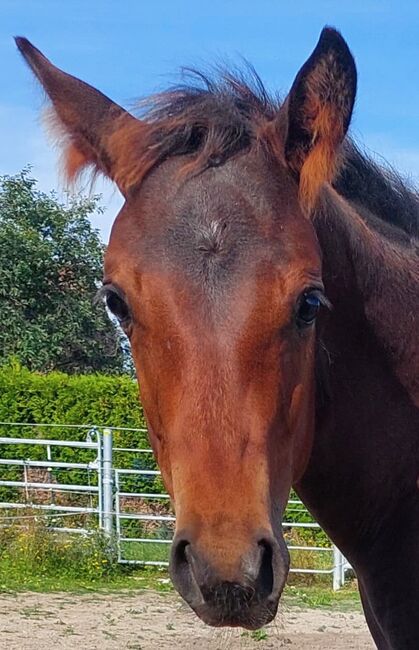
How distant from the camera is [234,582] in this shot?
2.05 metres

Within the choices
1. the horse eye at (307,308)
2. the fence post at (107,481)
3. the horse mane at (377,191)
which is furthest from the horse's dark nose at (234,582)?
the fence post at (107,481)

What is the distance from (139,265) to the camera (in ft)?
8.16

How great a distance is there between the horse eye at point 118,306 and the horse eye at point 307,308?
1.58 ft

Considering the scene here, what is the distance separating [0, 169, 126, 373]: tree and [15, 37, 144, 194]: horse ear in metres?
23.0

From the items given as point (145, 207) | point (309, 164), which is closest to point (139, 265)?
point (145, 207)

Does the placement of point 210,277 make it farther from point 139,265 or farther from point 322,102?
point 322,102

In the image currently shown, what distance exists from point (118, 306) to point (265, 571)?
0.85 meters

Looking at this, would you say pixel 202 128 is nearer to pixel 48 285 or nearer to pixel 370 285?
pixel 370 285

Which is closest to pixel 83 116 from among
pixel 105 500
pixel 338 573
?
pixel 338 573

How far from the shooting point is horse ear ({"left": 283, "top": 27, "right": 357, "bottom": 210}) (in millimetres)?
2525

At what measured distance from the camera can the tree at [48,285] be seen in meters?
26.7

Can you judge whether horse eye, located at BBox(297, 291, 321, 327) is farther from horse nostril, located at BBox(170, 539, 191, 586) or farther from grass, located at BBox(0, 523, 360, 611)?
grass, located at BBox(0, 523, 360, 611)

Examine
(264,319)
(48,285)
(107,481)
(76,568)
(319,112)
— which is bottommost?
(76,568)

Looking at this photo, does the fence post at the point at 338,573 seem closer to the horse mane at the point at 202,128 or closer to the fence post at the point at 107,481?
the fence post at the point at 107,481
